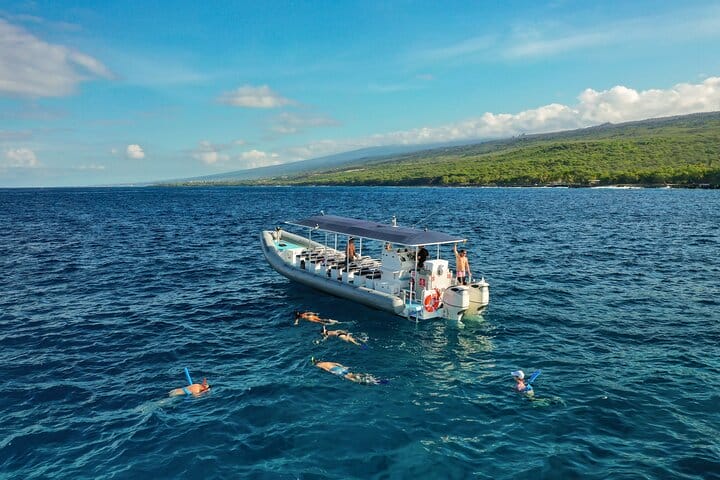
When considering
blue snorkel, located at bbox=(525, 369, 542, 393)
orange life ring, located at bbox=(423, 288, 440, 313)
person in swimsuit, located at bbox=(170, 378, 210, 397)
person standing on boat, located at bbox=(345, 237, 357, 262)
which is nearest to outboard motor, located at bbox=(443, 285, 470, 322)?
orange life ring, located at bbox=(423, 288, 440, 313)

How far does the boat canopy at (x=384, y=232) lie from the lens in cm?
2384

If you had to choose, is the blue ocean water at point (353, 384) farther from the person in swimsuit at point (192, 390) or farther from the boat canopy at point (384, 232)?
the boat canopy at point (384, 232)

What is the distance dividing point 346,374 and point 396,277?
8.73 metres

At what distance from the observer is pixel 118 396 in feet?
53.3

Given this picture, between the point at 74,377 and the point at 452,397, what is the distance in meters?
15.1

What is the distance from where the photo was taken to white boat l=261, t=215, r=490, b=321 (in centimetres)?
2331

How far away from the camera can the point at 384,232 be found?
84.4 ft

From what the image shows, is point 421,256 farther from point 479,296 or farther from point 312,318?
point 312,318

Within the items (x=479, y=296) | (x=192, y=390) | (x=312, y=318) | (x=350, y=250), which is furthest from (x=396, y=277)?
(x=192, y=390)

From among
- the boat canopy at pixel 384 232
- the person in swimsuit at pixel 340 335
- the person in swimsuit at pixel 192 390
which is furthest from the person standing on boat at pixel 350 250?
the person in swimsuit at pixel 192 390

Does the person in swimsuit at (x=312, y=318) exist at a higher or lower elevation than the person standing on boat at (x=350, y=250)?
lower

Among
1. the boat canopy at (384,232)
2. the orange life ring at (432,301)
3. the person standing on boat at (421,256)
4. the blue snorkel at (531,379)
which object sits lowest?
the blue snorkel at (531,379)

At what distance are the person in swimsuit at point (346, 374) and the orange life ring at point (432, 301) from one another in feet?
21.6

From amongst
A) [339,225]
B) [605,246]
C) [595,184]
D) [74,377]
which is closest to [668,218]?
[605,246]
